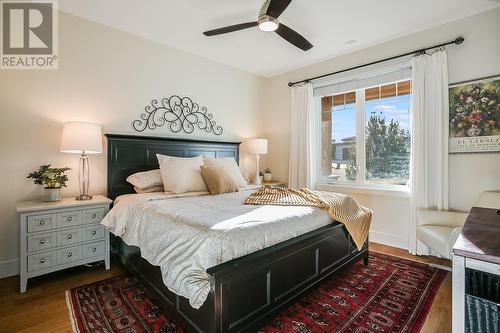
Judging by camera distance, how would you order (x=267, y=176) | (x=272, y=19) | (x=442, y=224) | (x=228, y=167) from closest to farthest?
(x=272, y=19), (x=442, y=224), (x=228, y=167), (x=267, y=176)

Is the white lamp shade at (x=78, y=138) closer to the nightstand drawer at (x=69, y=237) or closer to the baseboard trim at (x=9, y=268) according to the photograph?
the nightstand drawer at (x=69, y=237)

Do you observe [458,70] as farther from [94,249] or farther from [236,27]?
[94,249]

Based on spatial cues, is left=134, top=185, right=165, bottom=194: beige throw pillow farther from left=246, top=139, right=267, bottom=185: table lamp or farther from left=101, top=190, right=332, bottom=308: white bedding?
left=246, top=139, right=267, bottom=185: table lamp

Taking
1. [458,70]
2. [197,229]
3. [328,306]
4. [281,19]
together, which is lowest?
[328,306]

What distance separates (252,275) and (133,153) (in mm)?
2308

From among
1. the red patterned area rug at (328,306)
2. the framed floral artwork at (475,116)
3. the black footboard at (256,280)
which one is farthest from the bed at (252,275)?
the framed floral artwork at (475,116)

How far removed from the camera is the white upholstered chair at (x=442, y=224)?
2.30 m

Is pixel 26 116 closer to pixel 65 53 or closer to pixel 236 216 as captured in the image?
pixel 65 53

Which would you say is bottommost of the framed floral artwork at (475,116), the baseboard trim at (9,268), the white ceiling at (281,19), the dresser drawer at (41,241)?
the baseboard trim at (9,268)

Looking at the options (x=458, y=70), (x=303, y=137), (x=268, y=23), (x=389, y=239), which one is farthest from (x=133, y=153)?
(x=458, y=70)

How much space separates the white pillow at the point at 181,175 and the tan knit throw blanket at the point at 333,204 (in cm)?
77

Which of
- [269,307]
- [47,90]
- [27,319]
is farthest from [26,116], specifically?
[269,307]

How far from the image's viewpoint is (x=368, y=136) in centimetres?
360

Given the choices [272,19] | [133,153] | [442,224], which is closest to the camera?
[272,19]
